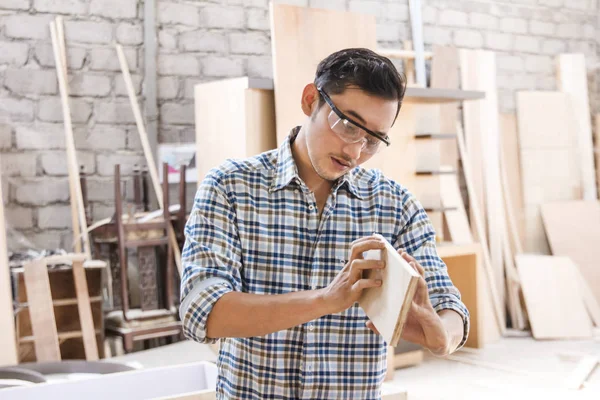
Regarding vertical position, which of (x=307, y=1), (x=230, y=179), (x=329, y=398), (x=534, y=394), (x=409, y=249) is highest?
(x=307, y=1)

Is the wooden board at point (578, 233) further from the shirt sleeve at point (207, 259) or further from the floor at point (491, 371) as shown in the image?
the shirt sleeve at point (207, 259)

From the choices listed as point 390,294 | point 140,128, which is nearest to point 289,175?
point 390,294

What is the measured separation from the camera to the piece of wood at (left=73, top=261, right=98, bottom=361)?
3.91 meters

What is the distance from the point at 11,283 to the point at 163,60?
1.60 metres

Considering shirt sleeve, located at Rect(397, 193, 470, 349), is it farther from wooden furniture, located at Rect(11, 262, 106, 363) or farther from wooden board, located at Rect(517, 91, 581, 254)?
wooden board, located at Rect(517, 91, 581, 254)

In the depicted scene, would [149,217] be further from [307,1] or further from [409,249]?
[409,249]

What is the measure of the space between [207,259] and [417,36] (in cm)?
441

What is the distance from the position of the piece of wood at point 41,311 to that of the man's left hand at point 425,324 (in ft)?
9.09

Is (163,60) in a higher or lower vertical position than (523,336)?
higher

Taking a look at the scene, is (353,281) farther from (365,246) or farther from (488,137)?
(488,137)

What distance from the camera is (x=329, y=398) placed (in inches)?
57.7

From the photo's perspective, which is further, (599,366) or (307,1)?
(307,1)

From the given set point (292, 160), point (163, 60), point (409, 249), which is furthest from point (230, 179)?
point (163, 60)

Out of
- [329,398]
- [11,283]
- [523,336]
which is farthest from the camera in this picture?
[523,336]
